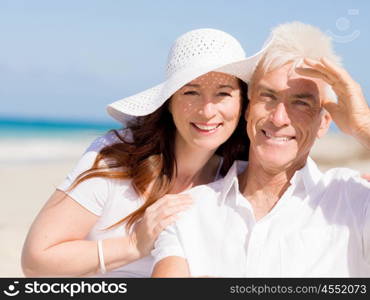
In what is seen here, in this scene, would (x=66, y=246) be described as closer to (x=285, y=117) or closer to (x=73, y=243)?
(x=73, y=243)

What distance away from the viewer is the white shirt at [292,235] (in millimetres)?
2754

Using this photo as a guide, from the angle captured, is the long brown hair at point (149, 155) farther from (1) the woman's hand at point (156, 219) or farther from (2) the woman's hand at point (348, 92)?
(2) the woman's hand at point (348, 92)

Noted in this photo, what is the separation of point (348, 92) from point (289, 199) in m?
0.59

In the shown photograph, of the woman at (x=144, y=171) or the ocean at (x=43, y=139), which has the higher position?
the ocean at (x=43, y=139)

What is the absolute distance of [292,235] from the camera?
2.79 meters

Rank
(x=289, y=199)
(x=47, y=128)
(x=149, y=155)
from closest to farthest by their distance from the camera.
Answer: (x=289, y=199) → (x=149, y=155) → (x=47, y=128)

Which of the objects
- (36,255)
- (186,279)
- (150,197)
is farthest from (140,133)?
(186,279)

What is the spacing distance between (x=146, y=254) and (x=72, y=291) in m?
0.45

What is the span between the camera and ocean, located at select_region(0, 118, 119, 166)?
1812 centimetres

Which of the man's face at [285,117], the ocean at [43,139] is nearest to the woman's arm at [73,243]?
the man's face at [285,117]

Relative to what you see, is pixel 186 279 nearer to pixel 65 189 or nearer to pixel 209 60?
pixel 65 189

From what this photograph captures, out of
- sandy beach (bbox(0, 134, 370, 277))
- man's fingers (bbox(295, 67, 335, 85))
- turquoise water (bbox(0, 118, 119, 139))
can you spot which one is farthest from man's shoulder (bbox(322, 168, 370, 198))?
turquoise water (bbox(0, 118, 119, 139))

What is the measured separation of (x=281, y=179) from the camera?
3029mm

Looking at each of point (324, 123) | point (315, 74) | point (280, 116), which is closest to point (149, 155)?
point (280, 116)
